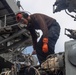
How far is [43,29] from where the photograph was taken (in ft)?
17.7

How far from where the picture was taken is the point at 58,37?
589cm

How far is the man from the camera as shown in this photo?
17.3 ft

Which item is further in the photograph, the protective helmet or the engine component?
the protective helmet

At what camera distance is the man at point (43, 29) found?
5.27 m

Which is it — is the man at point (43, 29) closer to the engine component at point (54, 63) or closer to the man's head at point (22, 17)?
the man's head at point (22, 17)

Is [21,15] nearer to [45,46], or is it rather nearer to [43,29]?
[43,29]

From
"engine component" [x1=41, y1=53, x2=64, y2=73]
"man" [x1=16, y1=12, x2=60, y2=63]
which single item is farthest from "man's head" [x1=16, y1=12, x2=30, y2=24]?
"engine component" [x1=41, y1=53, x2=64, y2=73]

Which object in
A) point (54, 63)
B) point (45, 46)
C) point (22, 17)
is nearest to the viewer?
point (54, 63)

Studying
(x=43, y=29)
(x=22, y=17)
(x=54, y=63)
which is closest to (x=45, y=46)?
(x=43, y=29)

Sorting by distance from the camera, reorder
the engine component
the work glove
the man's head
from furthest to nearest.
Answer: the man's head
the work glove
the engine component

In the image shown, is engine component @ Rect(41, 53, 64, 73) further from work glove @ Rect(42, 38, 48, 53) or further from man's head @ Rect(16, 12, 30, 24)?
man's head @ Rect(16, 12, 30, 24)

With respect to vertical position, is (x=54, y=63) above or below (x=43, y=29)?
above

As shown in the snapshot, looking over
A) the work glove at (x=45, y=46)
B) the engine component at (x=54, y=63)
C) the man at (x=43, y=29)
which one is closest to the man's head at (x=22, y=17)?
the man at (x=43, y=29)

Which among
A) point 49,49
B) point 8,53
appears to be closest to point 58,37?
point 49,49
